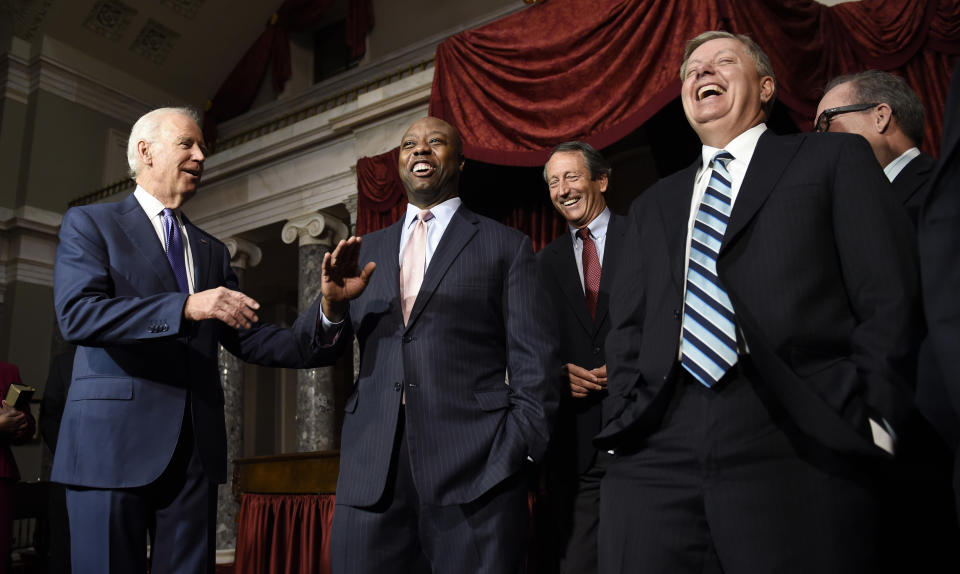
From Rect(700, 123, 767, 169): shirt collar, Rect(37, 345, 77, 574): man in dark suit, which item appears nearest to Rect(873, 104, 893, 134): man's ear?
Rect(700, 123, 767, 169): shirt collar

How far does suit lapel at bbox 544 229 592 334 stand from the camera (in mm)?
2449

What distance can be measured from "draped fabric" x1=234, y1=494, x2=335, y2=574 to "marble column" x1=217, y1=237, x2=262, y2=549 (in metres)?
3.70

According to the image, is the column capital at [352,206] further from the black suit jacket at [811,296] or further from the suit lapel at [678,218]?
the black suit jacket at [811,296]

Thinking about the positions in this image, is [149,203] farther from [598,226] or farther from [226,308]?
[598,226]

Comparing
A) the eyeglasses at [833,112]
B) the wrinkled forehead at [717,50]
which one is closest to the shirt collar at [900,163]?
the eyeglasses at [833,112]

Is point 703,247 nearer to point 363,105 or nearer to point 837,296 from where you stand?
point 837,296

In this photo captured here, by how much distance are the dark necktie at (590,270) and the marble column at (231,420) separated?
5363mm

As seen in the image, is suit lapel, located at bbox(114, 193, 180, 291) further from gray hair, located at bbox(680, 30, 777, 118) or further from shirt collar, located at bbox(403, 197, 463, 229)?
gray hair, located at bbox(680, 30, 777, 118)

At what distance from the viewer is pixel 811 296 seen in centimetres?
138

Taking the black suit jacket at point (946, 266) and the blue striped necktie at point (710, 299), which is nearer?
the black suit jacket at point (946, 266)

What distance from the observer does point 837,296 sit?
1.39 meters

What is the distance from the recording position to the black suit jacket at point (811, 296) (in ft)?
4.13

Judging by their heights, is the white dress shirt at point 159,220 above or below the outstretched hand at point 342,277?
above

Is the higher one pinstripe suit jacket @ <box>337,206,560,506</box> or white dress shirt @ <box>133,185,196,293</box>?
white dress shirt @ <box>133,185,196,293</box>
